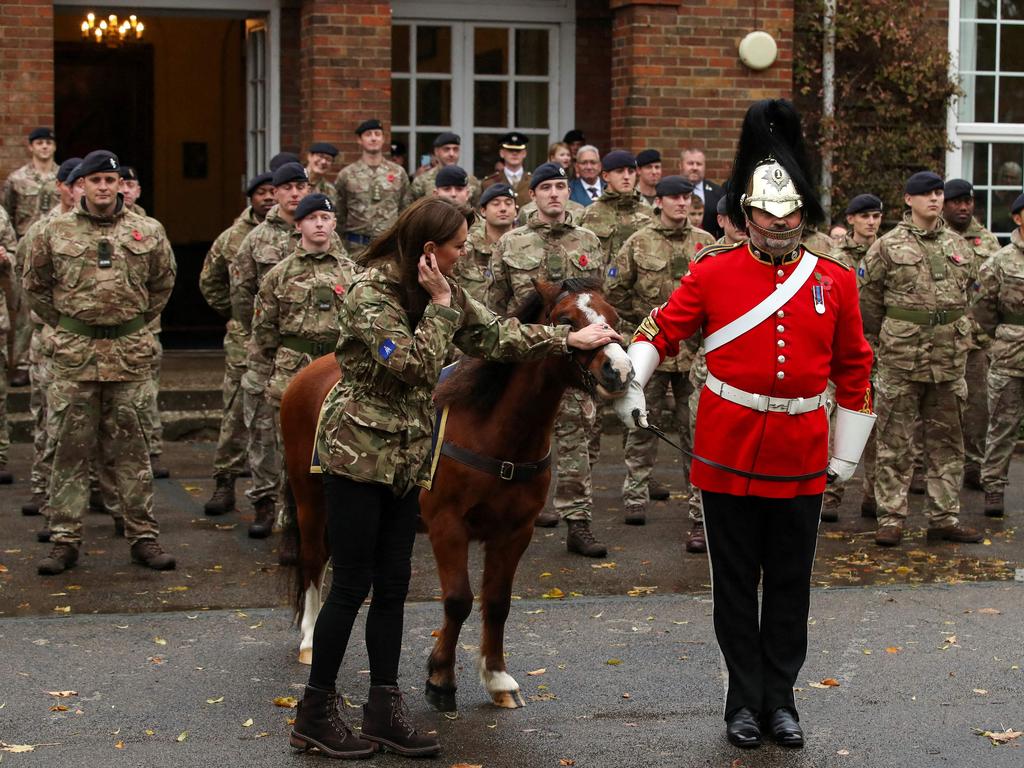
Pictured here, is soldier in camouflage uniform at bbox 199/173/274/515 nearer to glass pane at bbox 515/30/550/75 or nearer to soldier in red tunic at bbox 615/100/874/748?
soldier in red tunic at bbox 615/100/874/748

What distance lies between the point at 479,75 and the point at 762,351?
9826 mm

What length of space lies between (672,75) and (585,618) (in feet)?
26.7

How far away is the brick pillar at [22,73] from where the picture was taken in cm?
1348

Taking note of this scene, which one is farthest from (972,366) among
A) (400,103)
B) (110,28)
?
(110,28)

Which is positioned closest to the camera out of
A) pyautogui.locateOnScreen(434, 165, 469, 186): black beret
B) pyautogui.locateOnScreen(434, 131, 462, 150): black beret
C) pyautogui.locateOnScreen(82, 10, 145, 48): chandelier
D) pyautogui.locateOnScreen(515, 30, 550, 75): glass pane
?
pyautogui.locateOnScreen(434, 165, 469, 186): black beret

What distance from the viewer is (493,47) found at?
15344 mm

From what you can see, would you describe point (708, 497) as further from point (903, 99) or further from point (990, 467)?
point (903, 99)

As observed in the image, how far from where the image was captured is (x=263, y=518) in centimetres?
976

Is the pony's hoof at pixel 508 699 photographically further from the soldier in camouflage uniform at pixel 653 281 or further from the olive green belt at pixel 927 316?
the olive green belt at pixel 927 316

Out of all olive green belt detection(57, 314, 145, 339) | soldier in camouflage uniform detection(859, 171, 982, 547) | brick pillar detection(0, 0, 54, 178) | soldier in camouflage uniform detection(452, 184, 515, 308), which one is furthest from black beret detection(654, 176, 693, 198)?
brick pillar detection(0, 0, 54, 178)

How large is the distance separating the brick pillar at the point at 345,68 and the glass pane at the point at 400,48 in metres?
0.79

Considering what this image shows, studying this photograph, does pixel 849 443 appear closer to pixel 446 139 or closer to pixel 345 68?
pixel 446 139

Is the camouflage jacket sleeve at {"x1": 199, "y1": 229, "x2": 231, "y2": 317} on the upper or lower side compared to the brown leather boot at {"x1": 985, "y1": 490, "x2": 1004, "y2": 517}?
upper

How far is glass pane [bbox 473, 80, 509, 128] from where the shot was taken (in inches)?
604
